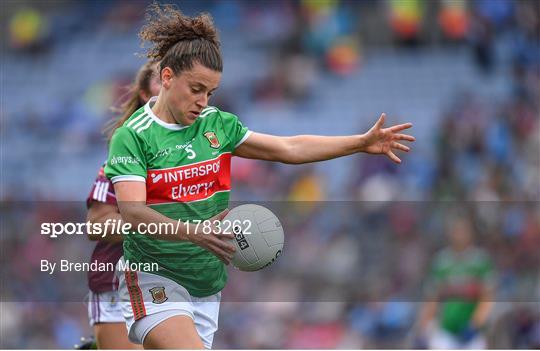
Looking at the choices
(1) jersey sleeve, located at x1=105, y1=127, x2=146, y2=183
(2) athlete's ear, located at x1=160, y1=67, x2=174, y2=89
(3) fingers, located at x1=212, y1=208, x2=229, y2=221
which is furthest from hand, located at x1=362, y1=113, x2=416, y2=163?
(1) jersey sleeve, located at x1=105, y1=127, x2=146, y2=183

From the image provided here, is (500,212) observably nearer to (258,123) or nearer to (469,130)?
(469,130)

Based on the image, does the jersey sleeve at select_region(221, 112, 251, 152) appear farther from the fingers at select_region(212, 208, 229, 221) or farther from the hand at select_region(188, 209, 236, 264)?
the hand at select_region(188, 209, 236, 264)

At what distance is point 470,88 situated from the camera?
15.9 metres

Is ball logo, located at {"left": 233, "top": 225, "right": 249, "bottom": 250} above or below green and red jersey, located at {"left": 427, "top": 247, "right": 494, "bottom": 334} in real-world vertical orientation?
above

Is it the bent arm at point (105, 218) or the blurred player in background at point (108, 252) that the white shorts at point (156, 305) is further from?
the blurred player in background at point (108, 252)

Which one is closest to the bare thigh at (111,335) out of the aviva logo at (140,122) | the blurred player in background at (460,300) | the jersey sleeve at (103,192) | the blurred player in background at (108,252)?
the blurred player in background at (108,252)

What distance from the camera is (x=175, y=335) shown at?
4.97 meters

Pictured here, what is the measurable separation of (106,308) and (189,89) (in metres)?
1.64

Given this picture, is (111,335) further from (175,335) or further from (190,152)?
(190,152)

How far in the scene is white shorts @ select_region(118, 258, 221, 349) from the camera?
5078 millimetres

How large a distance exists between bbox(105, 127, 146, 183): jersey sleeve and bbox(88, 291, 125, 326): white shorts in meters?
1.29

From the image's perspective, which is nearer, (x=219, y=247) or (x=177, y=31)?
(x=219, y=247)

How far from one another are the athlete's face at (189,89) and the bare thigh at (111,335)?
5.03 feet

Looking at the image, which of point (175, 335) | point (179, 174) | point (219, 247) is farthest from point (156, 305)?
point (179, 174)
